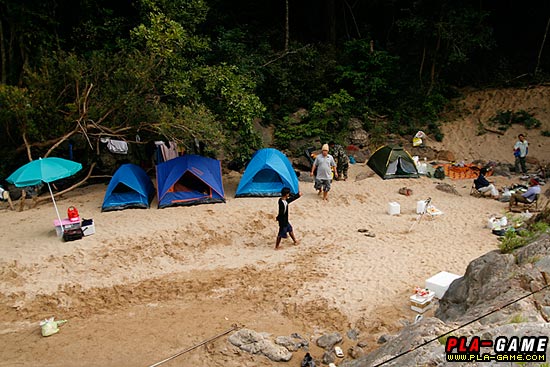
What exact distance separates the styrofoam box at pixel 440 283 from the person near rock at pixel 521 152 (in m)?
8.41

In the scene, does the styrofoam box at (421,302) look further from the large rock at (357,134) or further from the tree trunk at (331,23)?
the tree trunk at (331,23)

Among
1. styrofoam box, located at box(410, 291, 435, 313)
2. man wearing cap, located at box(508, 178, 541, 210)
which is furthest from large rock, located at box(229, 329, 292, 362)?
man wearing cap, located at box(508, 178, 541, 210)

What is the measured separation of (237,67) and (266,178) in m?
3.71

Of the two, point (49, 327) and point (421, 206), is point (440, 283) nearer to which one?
point (421, 206)

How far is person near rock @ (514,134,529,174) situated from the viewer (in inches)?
523

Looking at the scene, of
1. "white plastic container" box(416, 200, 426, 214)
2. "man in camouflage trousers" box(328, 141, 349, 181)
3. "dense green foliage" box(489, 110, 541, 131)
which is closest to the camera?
"white plastic container" box(416, 200, 426, 214)

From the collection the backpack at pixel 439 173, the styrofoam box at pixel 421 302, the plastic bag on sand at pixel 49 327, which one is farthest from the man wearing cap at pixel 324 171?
the plastic bag on sand at pixel 49 327

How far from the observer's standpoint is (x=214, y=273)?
8156 mm

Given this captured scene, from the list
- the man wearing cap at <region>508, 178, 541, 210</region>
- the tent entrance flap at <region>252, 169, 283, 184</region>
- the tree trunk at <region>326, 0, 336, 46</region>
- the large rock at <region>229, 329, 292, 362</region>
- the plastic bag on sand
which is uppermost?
the tree trunk at <region>326, 0, 336, 46</region>

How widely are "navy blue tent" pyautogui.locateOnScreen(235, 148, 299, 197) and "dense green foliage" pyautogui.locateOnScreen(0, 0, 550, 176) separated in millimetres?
1147

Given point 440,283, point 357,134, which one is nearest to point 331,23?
point 357,134

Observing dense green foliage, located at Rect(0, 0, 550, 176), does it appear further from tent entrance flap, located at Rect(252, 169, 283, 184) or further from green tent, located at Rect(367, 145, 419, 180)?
green tent, located at Rect(367, 145, 419, 180)

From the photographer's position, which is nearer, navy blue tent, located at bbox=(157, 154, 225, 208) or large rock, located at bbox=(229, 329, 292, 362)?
large rock, located at bbox=(229, 329, 292, 362)

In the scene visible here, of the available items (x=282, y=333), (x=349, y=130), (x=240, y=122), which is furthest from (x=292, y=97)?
(x=282, y=333)
